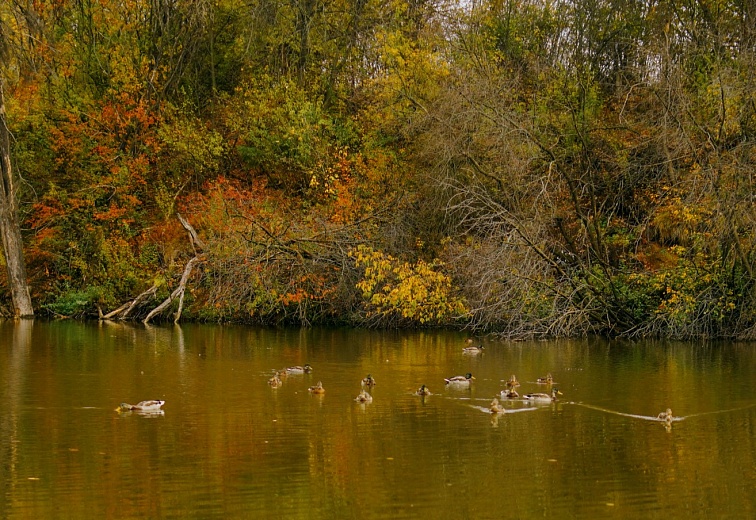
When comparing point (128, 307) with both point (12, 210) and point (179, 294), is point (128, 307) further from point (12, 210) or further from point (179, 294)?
point (12, 210)

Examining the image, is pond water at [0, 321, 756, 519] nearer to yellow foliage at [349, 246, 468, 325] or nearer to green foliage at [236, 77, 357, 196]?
yellow foliage at [349, 246, 468, 325]

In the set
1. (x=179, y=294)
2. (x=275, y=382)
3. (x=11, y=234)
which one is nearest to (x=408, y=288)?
(x=179, y=294)

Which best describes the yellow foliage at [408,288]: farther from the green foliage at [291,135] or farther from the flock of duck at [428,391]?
the flock of duck at [428,391]

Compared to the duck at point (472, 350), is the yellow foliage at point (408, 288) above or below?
above

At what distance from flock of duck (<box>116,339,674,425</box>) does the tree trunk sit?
1830cm

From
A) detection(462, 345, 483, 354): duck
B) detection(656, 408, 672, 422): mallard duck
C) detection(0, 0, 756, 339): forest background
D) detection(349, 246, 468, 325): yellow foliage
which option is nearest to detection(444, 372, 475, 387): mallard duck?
detection(656, 408, 672, 422): mallard duck

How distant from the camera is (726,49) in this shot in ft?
101

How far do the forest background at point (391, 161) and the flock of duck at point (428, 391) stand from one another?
25.6 feet

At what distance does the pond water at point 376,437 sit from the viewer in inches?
442

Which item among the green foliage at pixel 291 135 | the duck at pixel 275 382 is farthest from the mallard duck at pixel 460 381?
the green foliage at pixel 291 135

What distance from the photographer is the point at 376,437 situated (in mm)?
14758

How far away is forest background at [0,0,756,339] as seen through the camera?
2803cm

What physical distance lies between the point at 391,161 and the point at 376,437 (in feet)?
69.1

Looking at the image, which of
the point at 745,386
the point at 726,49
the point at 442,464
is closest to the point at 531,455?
the point at 442,464
